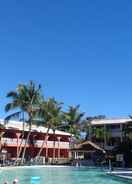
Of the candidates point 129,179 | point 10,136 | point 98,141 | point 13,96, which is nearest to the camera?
point 129,179

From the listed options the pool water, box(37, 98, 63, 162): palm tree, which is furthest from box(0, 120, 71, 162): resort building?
the pool water

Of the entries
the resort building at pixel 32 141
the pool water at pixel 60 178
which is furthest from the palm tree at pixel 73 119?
the pool water at pixel 60 178

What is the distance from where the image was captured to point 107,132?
7825 centimetres

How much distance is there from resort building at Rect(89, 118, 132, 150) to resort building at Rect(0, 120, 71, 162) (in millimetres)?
4970

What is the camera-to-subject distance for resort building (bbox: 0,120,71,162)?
61969 millimetres

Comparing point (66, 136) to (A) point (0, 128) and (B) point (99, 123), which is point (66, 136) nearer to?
(B) point (99, 123)

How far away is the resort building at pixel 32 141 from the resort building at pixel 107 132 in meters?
4.97

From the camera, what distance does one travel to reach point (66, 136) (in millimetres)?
75625

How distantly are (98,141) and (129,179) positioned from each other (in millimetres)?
48878

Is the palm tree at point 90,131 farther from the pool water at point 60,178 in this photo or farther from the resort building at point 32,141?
the pool water at point 60,178

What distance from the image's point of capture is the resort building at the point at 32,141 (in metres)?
62.0

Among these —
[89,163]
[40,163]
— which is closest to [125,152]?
[89,163]

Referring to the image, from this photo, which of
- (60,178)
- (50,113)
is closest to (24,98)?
(50,113)

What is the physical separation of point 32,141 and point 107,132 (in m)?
16.9
